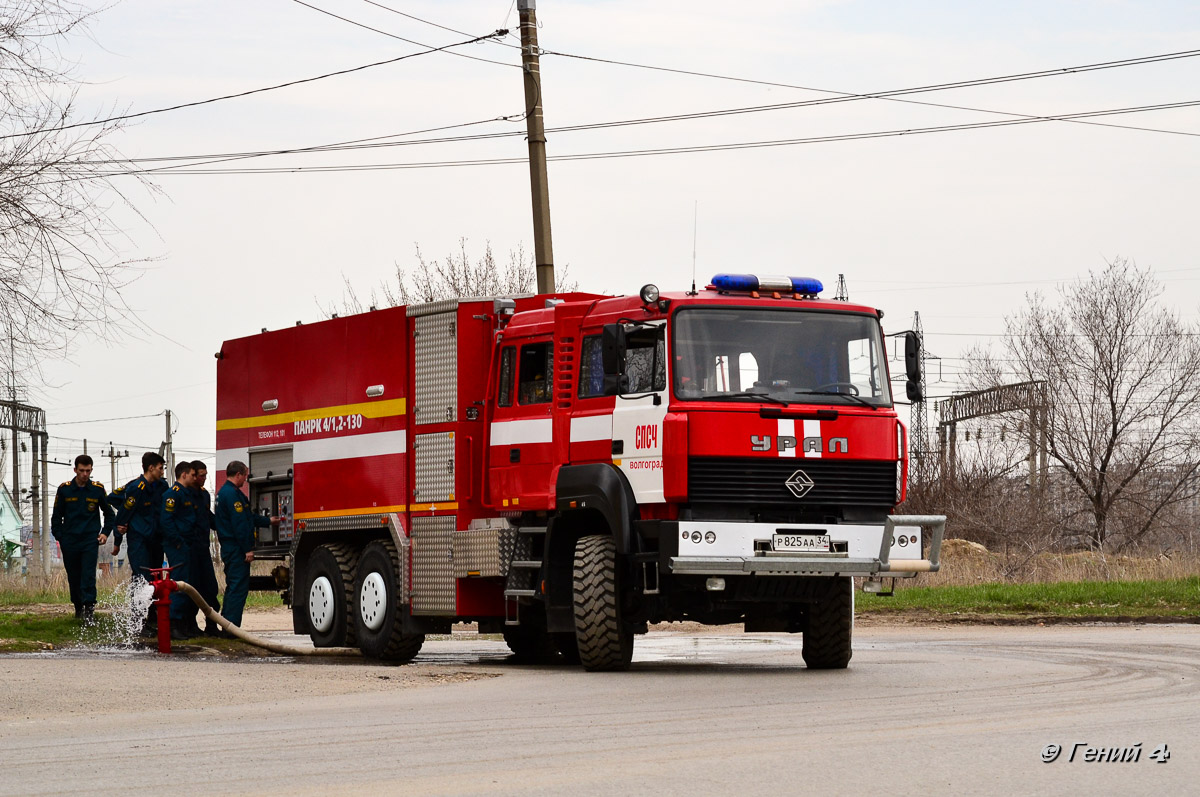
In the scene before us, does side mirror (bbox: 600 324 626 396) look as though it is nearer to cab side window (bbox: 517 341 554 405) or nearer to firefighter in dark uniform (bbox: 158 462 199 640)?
cab side window (bbox: 517 341 554 405)

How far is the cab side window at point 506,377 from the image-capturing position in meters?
16.0

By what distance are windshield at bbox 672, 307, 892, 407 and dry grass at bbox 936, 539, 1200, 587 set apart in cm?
1538

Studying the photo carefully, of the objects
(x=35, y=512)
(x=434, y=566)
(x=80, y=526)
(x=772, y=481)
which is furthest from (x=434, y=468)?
(x=35, y=512)

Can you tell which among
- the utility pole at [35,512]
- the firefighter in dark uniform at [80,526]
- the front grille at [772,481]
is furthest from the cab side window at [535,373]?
the utility pole at [35,512]

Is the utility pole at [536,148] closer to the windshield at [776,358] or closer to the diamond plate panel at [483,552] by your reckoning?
the diamond plate panel at [483,552]

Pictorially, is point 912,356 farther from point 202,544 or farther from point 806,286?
point 202,544

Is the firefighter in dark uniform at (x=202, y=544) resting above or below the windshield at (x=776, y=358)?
below

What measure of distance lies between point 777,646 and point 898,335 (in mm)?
5983

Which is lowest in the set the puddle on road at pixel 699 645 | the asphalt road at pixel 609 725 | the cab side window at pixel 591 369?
the puddle on road at pixel 699 645

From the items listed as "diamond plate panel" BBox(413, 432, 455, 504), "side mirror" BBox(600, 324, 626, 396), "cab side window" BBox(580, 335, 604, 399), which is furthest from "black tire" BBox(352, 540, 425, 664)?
"side mirror" BBox(600, 324, 626, 396)

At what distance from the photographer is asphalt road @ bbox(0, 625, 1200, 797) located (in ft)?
26.3

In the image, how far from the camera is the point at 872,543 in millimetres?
14289

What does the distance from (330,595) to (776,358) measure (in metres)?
6.29

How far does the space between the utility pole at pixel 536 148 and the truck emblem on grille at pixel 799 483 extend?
297 inches
